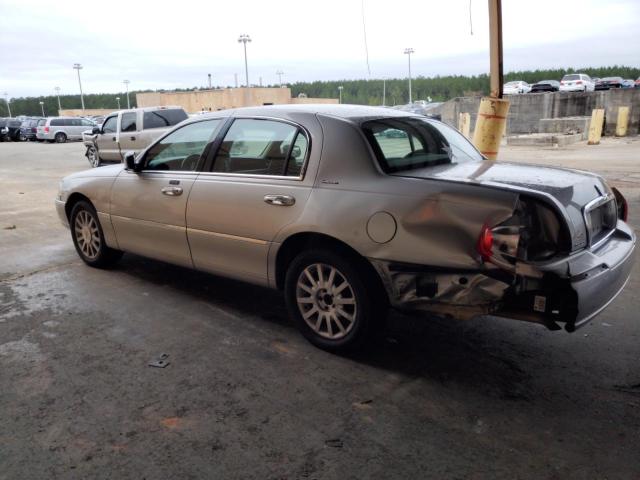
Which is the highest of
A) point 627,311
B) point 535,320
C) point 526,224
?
point 526,224

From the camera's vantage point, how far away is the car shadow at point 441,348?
3.28 meters

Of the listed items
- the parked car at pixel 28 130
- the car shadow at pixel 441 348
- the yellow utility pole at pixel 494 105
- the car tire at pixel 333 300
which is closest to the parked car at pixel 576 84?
the yellow utility pole at pixel 494 105

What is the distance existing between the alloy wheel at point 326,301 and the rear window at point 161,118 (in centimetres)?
1380

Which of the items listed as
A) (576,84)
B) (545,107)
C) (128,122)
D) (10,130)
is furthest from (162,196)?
(10,130)

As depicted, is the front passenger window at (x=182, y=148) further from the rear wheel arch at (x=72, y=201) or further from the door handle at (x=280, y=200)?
the rear wheel arch at (x=72, y=201)

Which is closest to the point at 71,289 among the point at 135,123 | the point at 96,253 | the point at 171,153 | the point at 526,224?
the point at 96,253

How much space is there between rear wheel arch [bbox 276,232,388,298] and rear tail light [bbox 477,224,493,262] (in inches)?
26.9

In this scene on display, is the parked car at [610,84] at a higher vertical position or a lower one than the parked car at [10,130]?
higher

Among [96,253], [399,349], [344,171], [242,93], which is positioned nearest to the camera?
[344,171]

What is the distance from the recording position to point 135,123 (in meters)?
16.2

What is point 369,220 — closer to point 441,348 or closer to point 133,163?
point 441,348

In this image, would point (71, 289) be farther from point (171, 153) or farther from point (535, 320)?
point (535, 320)

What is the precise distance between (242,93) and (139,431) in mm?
64772

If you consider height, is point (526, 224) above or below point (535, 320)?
above
